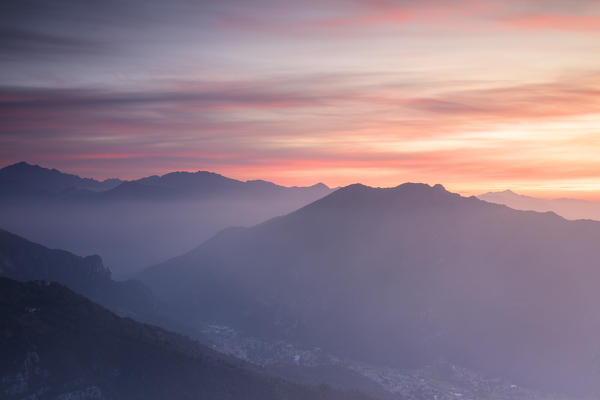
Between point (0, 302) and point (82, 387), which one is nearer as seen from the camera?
point (82, 387)

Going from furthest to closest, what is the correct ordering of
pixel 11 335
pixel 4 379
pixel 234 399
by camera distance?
pixel 234 399
pixel 11 335
pixel 4 379

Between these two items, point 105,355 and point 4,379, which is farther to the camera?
point 105,355

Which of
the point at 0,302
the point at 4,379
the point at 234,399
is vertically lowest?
the point at 234,399

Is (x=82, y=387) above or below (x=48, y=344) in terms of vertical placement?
below

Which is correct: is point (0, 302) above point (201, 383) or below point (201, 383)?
above

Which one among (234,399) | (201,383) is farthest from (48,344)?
(234,399)

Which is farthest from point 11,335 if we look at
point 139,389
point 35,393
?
point 139,389

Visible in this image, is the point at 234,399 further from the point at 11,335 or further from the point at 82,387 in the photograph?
the point at 11,335

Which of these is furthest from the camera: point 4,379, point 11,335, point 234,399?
point 234,399

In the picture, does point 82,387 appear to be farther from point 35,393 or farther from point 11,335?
point 11,335

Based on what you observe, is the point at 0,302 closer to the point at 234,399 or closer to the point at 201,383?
the point at 201,383
